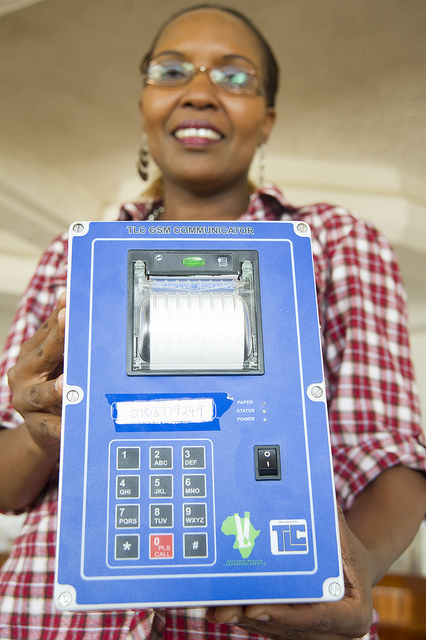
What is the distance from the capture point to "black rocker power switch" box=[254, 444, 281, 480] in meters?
0.47

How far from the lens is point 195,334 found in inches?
19.6

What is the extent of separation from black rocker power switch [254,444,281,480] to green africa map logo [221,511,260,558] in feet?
0.12

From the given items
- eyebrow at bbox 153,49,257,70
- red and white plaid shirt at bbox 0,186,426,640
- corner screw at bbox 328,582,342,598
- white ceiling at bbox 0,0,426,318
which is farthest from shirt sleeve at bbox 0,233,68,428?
white ceiling at bbox 0,0,426,318

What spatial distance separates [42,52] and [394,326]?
5.44ft

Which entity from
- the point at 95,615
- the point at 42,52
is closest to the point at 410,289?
the point at 42,52

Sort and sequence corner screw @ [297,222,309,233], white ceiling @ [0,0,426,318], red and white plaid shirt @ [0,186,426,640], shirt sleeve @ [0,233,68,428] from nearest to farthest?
corner screw @ [297,222,309,233] < red and white plaid shirt @ [0,186,426,640] < shirt sleeve @ [0,233,68,428] < white ceiling @ [0,0,426,318]

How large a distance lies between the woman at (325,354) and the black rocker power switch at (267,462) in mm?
102

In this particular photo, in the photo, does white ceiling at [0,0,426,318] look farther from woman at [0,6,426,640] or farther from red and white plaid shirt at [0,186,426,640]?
red and white plaid shirt at [0,186,426,640]

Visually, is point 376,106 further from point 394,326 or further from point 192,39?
point 394,326

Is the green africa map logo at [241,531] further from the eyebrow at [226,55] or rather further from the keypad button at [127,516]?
the eyebrow at [226,55]

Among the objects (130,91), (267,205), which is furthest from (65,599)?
(130,91)

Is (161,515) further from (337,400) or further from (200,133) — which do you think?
(200,133)

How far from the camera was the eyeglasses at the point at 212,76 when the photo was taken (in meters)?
0.92

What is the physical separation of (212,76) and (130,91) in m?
1.30
